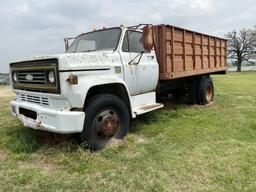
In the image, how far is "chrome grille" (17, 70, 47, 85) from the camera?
439cm

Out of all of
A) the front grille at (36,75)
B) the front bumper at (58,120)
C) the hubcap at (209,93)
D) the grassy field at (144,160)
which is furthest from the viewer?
the hubcap at (209,93)

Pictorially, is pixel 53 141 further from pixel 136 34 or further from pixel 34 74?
pixel 136 34

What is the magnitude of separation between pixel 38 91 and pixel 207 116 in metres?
4.13

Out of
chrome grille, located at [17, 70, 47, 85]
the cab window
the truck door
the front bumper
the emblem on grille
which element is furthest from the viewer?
the cab window

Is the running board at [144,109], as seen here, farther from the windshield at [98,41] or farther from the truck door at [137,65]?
the windshield at [98,41]

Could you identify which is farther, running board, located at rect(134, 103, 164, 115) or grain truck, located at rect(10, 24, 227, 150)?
running board, located at rect(134, 103, 164, 115)

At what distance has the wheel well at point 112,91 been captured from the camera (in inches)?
186

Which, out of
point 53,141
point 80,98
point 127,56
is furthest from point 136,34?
point 53,141

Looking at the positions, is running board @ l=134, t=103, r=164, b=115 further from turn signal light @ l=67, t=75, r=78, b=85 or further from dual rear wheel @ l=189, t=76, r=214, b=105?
dual rear wheel @ l=189, t=76, r=214, b=105

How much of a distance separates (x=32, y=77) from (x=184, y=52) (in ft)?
12.5

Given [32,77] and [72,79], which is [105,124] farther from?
[32,77]

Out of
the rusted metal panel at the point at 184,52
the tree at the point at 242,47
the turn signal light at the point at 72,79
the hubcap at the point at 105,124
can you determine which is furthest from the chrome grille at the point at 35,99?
the tree at the point at 242,47

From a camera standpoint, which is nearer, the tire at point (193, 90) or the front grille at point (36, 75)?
the front grille at point (36, 75)

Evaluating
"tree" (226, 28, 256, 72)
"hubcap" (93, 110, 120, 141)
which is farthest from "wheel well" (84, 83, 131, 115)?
"tree" (226, 28, 256, 72)
